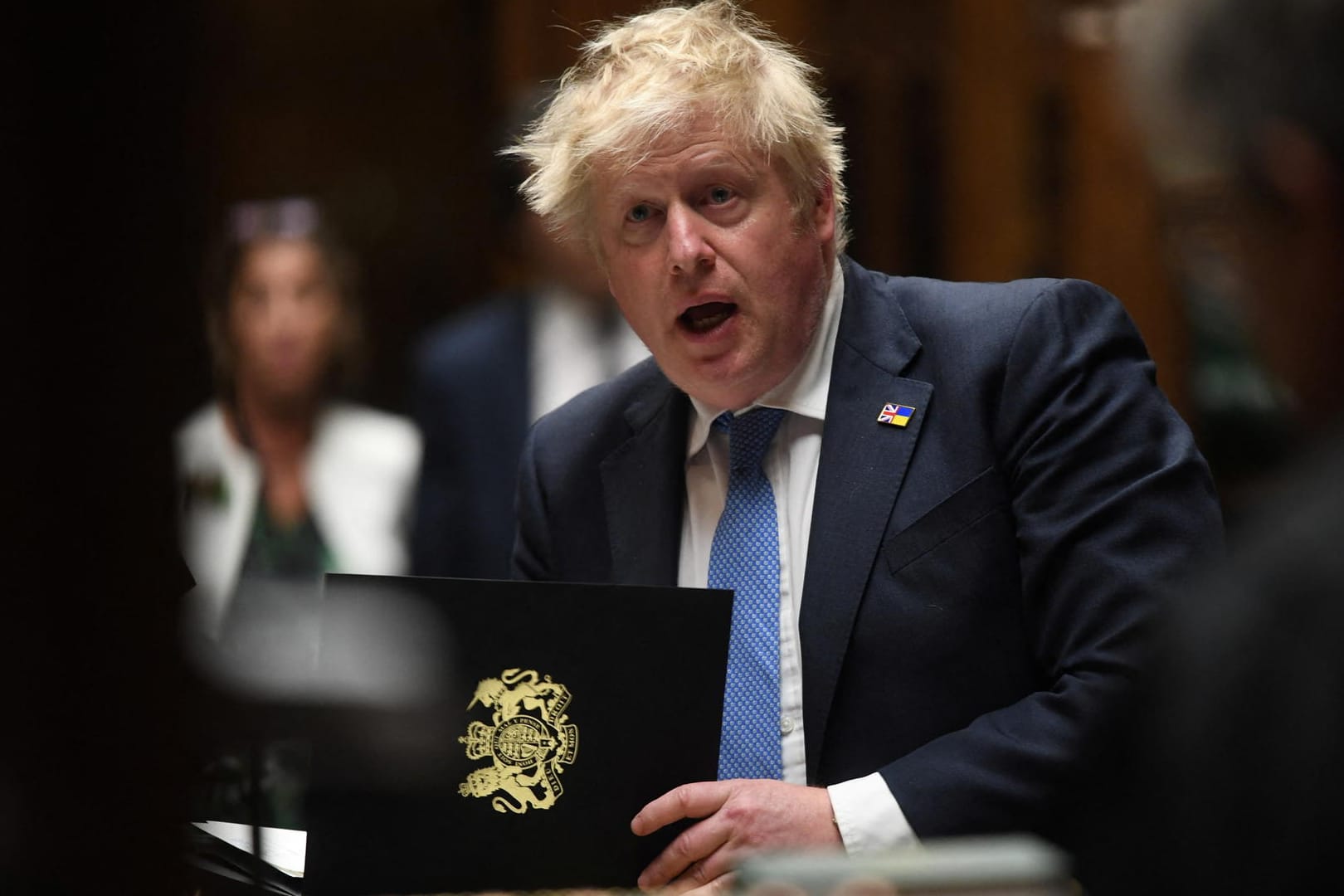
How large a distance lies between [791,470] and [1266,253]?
1.44m

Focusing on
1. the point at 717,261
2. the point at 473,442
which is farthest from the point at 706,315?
the point at 473,442

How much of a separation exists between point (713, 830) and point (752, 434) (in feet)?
2.19

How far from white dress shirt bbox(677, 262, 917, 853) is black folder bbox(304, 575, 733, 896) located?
28 cm

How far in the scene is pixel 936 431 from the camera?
2359 mm

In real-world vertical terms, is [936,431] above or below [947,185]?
below

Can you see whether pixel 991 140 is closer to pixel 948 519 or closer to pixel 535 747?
pixel 948 519

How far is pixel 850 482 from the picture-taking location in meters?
2.35

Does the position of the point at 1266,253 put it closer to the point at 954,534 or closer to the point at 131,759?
the point at 131,759

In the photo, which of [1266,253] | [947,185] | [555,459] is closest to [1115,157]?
[947,185]

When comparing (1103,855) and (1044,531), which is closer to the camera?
(1103,855)

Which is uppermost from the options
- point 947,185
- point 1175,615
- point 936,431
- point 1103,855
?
point 947,185

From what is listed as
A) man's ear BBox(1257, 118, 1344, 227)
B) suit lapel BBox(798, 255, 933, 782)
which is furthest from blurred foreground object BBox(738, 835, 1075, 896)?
suit lapel BBox(798, 255, 933, 782)

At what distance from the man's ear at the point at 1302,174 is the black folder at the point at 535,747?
1.13m

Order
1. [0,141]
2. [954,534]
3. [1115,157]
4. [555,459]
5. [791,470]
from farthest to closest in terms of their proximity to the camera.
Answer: [1115,157]
[555,459]
[791,470]
[954,534]
[0,141]
